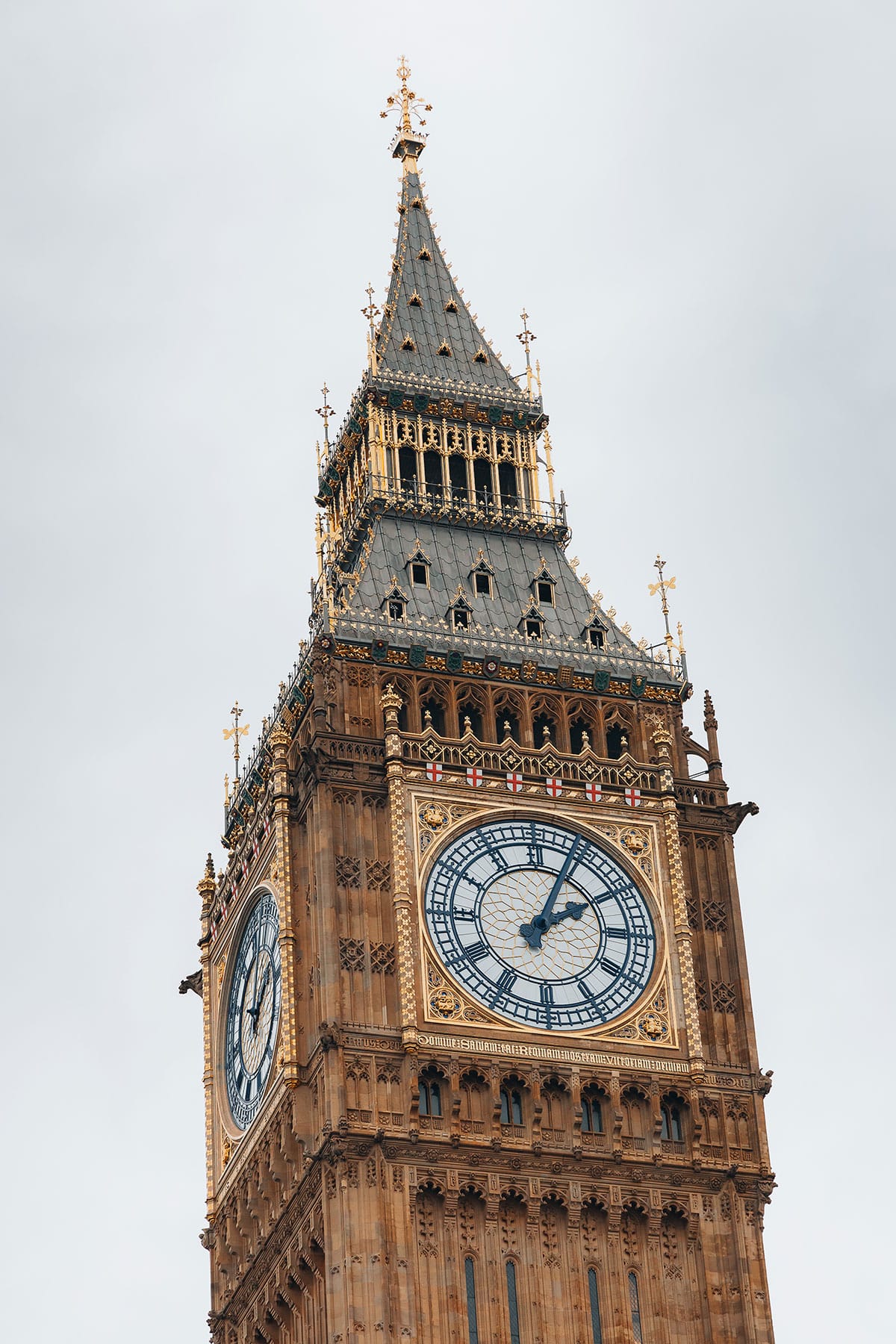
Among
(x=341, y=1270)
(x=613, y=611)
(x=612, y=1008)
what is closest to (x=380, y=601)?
(x=613, y=611)

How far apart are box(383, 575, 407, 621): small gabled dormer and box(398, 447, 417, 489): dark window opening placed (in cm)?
518

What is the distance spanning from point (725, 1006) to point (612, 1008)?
8.70 feet

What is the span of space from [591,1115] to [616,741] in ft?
31.2

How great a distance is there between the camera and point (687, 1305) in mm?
73438

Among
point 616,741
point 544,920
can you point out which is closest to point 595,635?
point 616,741

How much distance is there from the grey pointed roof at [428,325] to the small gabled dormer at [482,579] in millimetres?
6354

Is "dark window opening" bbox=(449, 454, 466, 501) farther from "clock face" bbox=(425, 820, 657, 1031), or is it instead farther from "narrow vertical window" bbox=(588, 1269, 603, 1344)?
"narrow vertical window" bbox=(588, 1269, 603, 1344)

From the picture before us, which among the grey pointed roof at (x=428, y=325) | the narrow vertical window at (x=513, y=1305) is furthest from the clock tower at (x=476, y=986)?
the grey pointed roof at (x=428, y=325)

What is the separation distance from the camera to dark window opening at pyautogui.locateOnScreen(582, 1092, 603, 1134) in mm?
74625

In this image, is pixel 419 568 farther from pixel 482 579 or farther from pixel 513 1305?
pixel 513 1305

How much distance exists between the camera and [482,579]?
8388cm

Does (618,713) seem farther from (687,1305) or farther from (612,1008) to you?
(687,1305)

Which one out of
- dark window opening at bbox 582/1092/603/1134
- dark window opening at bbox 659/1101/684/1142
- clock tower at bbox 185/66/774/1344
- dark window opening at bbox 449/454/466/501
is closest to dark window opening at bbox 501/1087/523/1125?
clock tower at bbox 185/66/774/1344

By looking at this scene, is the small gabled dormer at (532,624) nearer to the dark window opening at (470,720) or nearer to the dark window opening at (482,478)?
the dark window opening at (470,720)
